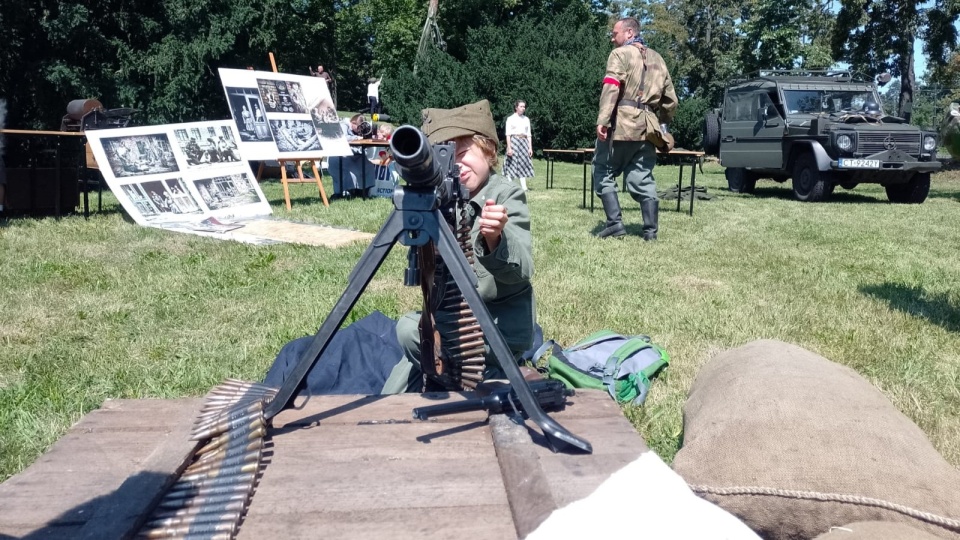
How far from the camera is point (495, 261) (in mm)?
2432

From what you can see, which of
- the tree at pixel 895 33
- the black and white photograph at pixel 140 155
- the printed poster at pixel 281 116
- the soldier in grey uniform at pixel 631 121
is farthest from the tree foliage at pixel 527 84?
the soldier in grey uniform at pixel 631 121

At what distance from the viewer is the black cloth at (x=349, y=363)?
11.6ft

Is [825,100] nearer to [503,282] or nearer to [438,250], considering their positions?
[503,282]

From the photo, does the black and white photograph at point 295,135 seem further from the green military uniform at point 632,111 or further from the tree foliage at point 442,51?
the tree foliage at point 442,51

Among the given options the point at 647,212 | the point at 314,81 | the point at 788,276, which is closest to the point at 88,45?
the point at 314,81

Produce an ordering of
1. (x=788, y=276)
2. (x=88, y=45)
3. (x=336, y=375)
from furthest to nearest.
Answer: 1. (x=88, y=45)
2. (x=788, y=276)
3. (x=336, y=375)

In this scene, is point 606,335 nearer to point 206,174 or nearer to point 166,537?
point 166,537

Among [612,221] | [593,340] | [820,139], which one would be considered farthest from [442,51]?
[593,340]

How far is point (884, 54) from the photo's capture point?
85.7ft

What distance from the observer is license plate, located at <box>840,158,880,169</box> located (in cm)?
1255

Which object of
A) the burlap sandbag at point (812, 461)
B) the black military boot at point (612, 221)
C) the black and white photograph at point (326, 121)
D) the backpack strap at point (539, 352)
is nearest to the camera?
the burlap sandbag at point (812, 461)

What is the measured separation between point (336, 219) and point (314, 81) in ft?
11.3

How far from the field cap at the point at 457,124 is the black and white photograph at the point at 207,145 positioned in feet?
27.7

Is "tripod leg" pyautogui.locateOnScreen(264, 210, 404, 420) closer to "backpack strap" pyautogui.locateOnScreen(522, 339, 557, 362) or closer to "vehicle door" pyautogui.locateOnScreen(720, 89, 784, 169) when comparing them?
"backpack strap" pyautogui.locateOnScreen(522, 339, 557, 362)
